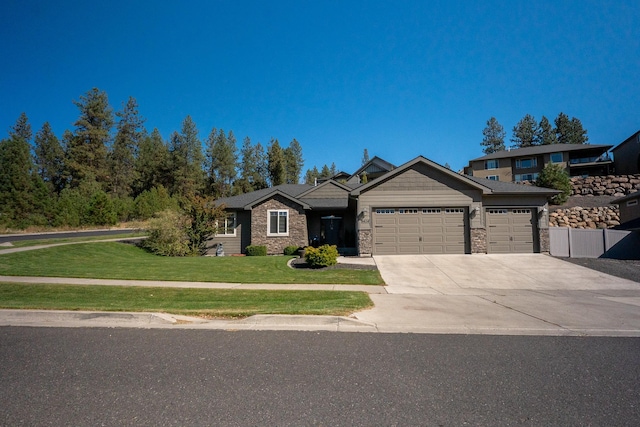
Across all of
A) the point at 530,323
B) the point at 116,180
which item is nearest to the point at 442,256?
the point at 530,323

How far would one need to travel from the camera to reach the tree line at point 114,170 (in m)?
30.9

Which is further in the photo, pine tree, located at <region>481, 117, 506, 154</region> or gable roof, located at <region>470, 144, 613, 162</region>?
pine tree, located at <region>481, 117, 506, 154</region>

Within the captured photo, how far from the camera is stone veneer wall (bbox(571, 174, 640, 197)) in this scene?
30953 mm

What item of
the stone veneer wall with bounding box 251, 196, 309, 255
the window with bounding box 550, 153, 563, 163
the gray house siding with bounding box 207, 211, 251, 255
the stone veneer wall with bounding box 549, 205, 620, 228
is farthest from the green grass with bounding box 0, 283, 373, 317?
the window with bounding box 550, 153, 563, 163

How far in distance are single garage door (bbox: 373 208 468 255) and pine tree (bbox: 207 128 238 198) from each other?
46.0m

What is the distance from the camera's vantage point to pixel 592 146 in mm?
39938

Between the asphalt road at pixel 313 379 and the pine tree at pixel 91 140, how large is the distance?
5053 cm

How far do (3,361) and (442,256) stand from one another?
16.1 metres

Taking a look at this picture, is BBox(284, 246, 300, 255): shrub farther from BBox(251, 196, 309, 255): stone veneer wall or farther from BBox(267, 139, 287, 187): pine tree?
BBox(267, 139, 287, 187): pine tree

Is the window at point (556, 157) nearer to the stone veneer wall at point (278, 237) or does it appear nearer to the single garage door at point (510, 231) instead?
the single garage door at point (510, 231)

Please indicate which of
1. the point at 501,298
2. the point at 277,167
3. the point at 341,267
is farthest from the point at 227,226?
the point at 277,167

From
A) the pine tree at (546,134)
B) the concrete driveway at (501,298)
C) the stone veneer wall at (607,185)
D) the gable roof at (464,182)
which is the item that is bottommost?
the concrete driveway at (501,298)

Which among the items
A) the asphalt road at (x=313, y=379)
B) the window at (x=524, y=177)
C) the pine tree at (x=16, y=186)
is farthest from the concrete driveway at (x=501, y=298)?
the pine tree at (x=16, y=186)

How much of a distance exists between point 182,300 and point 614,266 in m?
17.3
